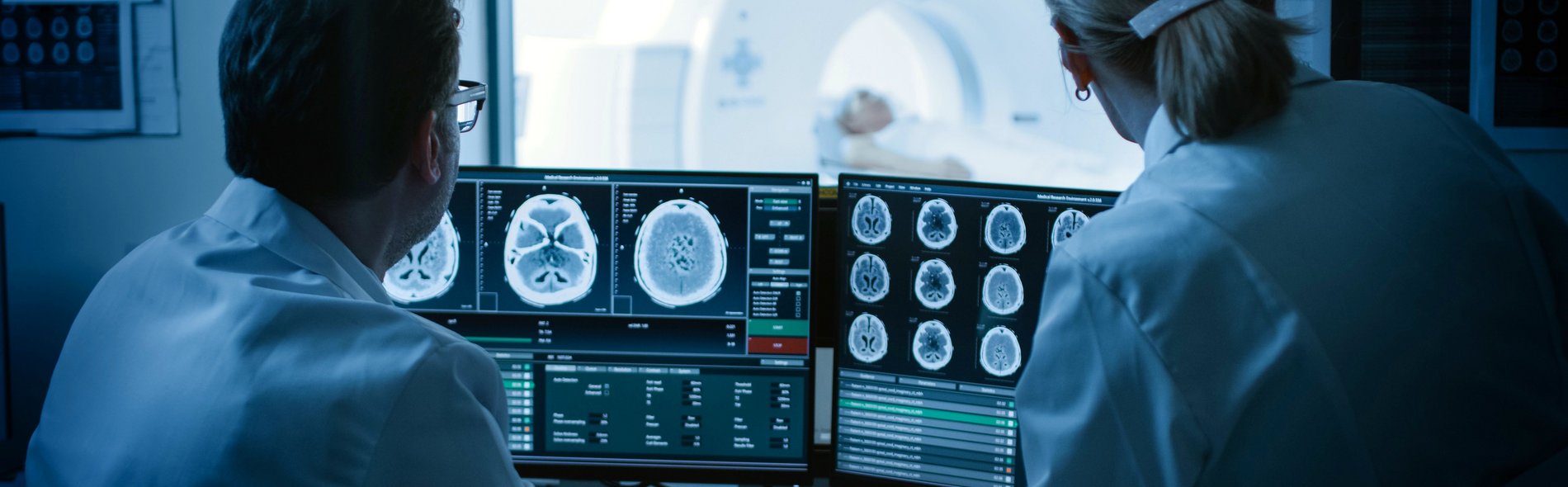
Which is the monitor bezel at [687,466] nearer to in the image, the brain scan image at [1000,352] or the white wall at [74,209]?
the brain scan image at [1000,352]

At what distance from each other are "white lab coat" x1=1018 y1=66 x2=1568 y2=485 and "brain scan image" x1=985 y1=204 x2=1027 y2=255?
550 mm

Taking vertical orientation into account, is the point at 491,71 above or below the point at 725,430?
above

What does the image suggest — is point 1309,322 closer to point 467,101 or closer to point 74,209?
point 467,101

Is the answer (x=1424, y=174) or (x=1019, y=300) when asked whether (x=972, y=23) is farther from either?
(x=1424, y=174)

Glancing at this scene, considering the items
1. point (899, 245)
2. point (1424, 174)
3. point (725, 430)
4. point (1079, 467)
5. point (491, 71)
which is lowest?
point (725, 430)

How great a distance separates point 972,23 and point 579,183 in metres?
1.16

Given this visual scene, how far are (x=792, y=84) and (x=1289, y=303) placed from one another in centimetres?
169

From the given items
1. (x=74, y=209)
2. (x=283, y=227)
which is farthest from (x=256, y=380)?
(x=74, y=209)

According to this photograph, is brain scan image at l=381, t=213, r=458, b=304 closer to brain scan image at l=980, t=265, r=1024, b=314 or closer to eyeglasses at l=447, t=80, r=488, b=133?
eyeglasses at l=447, t=80, r=488, b=133

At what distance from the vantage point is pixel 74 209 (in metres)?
1.99

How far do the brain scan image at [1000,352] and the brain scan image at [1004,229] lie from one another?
0.34 ft

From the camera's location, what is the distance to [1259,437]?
750 mm

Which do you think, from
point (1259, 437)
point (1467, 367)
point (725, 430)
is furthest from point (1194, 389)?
point (725, 430)

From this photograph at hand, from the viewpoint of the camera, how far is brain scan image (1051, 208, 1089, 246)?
53.0 inches
